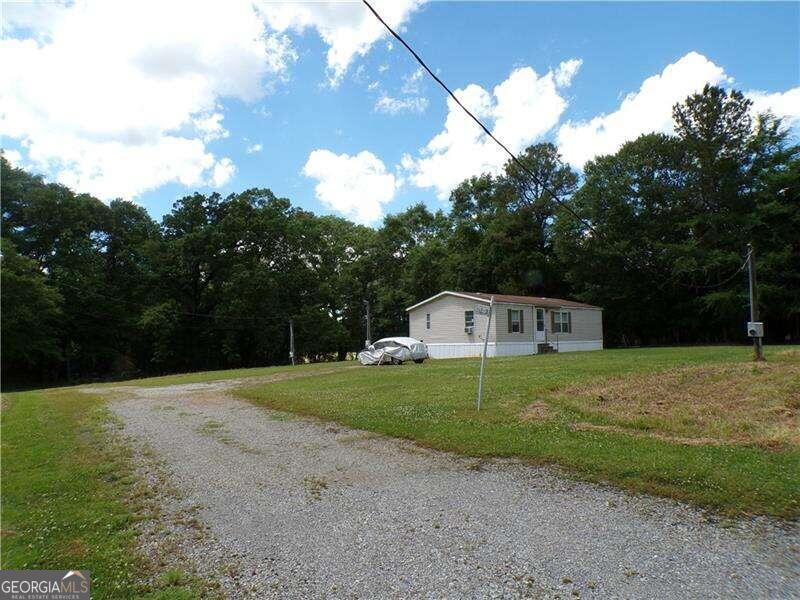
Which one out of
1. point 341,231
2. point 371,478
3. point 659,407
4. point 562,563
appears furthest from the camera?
point 341,231

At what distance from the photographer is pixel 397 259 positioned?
163ft

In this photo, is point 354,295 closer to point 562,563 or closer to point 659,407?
point 659,407

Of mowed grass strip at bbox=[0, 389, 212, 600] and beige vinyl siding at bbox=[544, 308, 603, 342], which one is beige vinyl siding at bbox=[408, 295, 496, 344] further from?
mowed grass strip at bbox=[0, 389, 212, 600]

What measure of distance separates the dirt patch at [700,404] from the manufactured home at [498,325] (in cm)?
1356

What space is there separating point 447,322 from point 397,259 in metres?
22.0

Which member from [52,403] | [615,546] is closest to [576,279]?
[52,403]

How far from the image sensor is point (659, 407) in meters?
9.16

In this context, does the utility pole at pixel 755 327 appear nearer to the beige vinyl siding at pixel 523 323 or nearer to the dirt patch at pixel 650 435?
the dirt patch at pixel 650 435

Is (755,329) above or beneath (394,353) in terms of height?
above

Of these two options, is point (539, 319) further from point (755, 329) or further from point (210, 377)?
point (210, 377)

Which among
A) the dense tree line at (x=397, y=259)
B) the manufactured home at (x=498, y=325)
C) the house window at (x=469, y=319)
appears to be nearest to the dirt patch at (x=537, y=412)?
the manufactured home at (x=498, y=325)

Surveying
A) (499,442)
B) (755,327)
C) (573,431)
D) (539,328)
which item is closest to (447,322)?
(539,328)

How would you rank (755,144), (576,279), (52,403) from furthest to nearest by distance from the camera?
(576,279)
(755,144)
(52,403)

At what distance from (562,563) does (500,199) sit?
147ft
